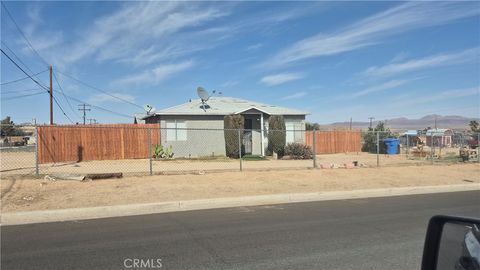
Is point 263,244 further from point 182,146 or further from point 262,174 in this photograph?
point 182,146

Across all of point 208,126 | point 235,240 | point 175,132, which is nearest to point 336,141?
point 208,126

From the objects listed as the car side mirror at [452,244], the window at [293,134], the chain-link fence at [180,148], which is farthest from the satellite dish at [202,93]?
Result: the car side mirror at [452,244]

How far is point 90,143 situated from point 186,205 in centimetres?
1533

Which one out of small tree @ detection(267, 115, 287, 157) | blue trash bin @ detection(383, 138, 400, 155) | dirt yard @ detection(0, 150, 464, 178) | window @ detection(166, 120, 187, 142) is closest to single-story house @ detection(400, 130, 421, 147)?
blue trash bin @ detection(383, 138, 400, 155)

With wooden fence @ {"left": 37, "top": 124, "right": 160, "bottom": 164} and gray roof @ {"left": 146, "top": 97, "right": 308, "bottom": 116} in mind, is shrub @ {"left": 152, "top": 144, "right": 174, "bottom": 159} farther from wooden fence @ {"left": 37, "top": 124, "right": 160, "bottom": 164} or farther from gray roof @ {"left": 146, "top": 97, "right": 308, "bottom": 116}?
gray roof @ {"left": 146, "top": 97, "right": 308, "bottom": 116}

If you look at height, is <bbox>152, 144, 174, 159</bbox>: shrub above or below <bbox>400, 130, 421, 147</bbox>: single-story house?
below

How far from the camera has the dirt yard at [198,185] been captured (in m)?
10.7

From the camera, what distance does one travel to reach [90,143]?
2420 centimetres

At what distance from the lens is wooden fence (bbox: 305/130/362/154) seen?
32375 millimetres

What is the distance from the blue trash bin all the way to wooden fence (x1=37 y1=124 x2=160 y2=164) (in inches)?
693

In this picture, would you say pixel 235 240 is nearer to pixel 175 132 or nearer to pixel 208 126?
pixel 175 132

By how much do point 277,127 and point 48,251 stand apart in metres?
21.2

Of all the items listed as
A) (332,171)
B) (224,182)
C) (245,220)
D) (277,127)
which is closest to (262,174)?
(224,182)

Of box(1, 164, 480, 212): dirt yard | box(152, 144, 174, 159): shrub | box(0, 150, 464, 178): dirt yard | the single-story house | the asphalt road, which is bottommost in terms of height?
the asphalt road
